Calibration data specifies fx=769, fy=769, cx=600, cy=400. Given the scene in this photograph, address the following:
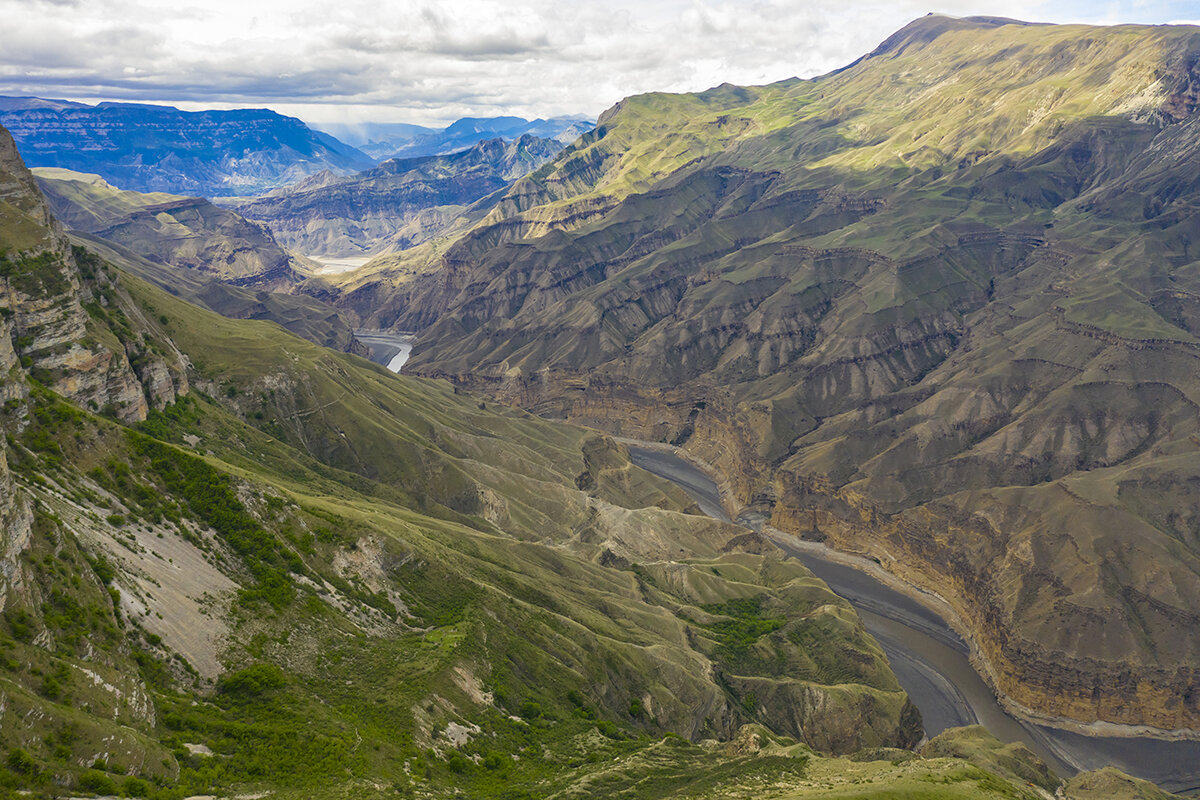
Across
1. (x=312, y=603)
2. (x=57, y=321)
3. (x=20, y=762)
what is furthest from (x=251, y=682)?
(x=57, y=321)

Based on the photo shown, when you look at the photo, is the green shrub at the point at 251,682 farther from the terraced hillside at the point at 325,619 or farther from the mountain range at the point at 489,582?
the mountain range at the point at 489,582

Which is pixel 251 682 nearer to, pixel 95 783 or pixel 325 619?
pixel 325 619

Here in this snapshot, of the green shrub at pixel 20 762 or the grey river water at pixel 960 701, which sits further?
the grey river water at pixel 960 701

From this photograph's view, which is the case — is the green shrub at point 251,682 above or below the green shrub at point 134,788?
below

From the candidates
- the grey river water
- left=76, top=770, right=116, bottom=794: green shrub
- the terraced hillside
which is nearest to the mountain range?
left=76, top=770, right=116, bottom=794: green shrub

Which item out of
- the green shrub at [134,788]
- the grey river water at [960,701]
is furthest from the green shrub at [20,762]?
the grey river water at [960,701]
